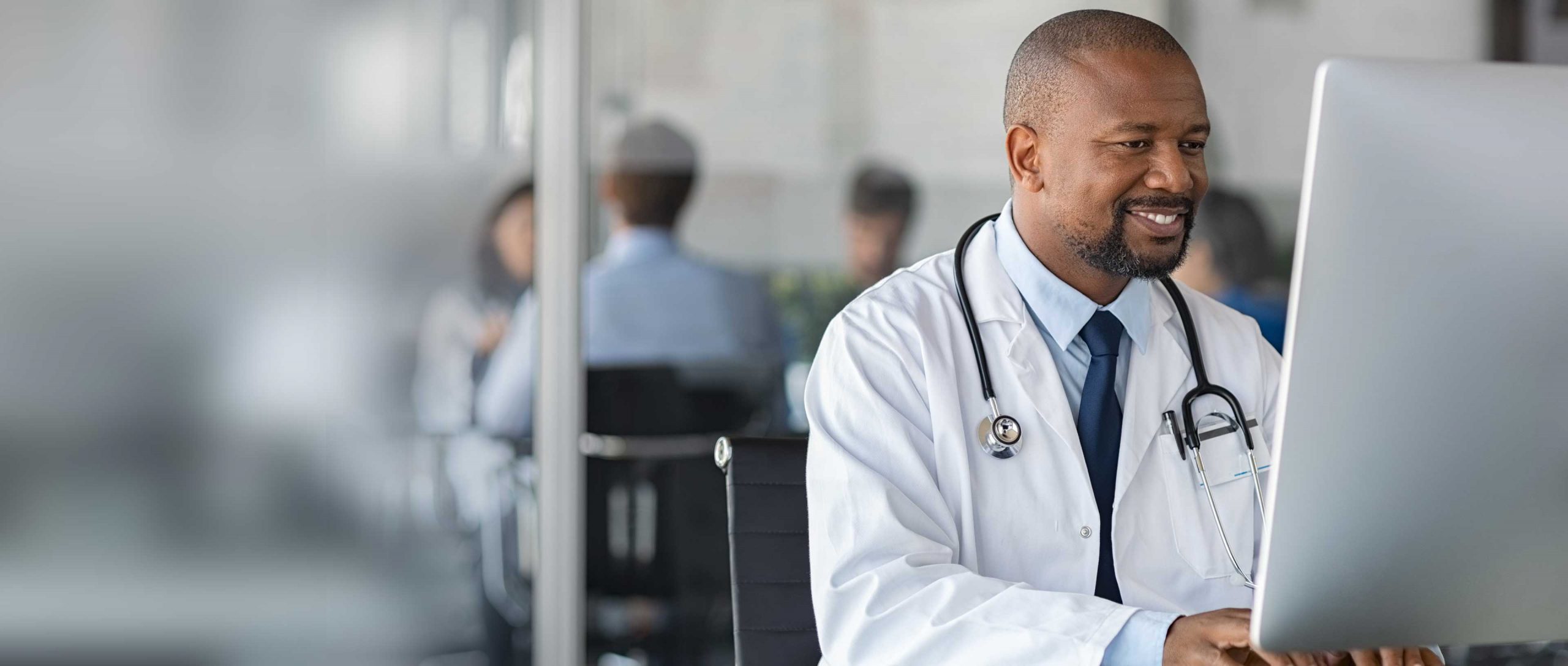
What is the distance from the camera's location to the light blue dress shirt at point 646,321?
9.24 feet

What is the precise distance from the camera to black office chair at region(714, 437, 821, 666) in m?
1.36

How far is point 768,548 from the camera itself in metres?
1.38

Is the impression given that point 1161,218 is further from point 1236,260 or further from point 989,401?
point 1236,260

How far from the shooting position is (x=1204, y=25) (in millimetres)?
2957

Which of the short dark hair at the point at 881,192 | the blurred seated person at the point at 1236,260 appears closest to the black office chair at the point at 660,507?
the short dark hair at the point at 881,192

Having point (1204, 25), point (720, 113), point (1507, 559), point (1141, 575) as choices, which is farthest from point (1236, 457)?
point (1204, 25)

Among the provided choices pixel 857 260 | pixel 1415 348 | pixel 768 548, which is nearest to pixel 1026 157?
pixel 768 548

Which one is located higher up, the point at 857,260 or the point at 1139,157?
the point at 1139,157

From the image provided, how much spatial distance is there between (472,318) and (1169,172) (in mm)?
1853

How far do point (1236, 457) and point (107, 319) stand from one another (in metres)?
2.18

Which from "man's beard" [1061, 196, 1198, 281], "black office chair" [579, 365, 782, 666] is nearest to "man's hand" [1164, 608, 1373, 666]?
"man's beard" [1061, 196, 1198, 281]

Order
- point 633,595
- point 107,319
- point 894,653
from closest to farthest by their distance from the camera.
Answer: point 894,653 → point 107,319 → point 633,595

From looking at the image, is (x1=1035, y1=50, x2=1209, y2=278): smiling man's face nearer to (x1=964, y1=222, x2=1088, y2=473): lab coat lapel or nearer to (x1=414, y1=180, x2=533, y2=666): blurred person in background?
(x1=964, y1=222, x2=1088, y2=473): lab coat lapel

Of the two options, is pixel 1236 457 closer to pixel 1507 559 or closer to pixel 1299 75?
pixel 1507 559
